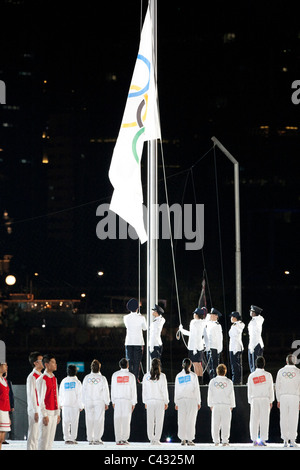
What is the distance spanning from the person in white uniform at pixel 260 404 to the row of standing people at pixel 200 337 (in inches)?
101

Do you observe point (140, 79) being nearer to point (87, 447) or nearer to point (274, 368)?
point (87, 447)

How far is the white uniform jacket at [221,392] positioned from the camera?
1664cm

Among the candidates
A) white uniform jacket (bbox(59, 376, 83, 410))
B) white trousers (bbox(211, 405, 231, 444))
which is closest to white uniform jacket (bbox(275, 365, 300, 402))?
white trousers (bbox(211, 405, 231, 444))

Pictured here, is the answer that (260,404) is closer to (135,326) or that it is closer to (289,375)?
(289,375)

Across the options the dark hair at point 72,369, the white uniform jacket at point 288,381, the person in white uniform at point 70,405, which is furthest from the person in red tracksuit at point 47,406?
the white uniform jacket at point 288,381

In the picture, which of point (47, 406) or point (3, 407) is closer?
point (47, 406)

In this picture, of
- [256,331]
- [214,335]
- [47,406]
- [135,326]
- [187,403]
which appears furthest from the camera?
[256,331]

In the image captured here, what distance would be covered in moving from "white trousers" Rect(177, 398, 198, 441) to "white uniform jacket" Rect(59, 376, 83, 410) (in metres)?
1.92

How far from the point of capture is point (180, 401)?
16.9 meters

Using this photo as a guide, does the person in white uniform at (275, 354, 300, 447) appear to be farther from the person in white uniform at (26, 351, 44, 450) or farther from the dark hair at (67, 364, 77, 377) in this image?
the person in white uniform at (26, 351, 44, 450)

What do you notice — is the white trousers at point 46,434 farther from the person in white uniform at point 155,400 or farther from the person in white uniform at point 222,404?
the person in white uniform at point 222,404

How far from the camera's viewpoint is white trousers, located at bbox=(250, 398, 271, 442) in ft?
55.5

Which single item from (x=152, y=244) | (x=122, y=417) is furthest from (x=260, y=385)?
(x=152, y=244)

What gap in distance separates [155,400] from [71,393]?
1629 millimetres
